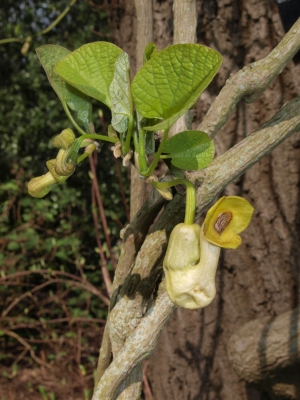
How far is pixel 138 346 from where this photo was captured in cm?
56

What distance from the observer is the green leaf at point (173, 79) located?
1.14 ft

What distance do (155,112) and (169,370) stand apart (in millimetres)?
1365

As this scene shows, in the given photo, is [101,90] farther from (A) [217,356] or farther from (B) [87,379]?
(B) [87,379]

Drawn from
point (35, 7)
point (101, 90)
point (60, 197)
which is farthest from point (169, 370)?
point (35, 7)

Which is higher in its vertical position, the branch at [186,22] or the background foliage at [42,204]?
the branch at [186,22]

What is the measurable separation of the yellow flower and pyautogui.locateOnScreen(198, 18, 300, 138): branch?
0.49ft

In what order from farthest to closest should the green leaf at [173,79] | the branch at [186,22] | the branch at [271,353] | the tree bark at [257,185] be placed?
the tree bark at [257,185], the branch at [271,353], the branch at [186,22], the green leaf at [173,79]

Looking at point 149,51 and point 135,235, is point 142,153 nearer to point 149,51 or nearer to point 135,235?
point 149,51

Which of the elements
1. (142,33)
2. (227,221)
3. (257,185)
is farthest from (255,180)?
(227,221)

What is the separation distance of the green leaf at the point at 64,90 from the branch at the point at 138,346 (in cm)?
22

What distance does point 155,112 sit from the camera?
0.39 metres

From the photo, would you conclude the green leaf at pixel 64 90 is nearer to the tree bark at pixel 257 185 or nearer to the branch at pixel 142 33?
the branch at pixel 142 33

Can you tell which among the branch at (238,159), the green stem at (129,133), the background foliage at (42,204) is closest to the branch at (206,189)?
the branch at (238,159)

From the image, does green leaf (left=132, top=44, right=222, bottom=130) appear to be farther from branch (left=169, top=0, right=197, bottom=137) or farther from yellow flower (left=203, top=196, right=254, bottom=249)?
branch (left=169, top=0, right=197, bottom=137)
